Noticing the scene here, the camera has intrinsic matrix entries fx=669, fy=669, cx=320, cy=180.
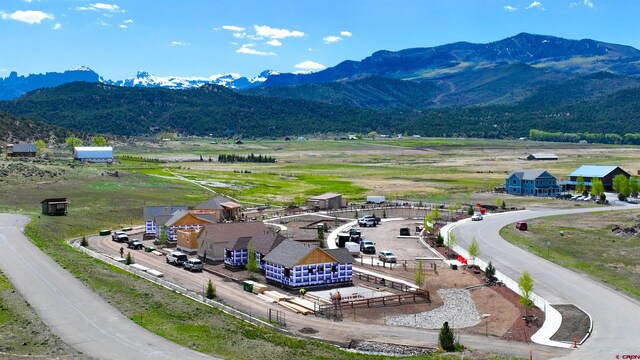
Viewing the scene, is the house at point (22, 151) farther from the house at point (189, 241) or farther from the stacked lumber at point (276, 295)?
the stacked lumber at point (276, 295)

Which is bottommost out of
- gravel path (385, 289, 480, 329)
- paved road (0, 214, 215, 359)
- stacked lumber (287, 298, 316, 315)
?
gravel path (385, 289, 480, 329)

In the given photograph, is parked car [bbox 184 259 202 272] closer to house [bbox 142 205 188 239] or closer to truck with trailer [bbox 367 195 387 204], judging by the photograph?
house [bbox 142 205 188 239]

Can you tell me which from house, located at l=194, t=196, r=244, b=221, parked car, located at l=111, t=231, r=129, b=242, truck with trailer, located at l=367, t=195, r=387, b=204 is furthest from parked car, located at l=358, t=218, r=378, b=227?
parked car, located at l=111, t=231, r=129, b=242

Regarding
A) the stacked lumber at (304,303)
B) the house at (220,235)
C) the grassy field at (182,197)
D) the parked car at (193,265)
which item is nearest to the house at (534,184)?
the grassy field at (182,197)

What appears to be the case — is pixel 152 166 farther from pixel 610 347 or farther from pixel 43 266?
pixel 610 347

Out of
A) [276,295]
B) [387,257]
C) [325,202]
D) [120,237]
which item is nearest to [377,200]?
[325,202]

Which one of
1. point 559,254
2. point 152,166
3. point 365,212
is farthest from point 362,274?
point 152,166

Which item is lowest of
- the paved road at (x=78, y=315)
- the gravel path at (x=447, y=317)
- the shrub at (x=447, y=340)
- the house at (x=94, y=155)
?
the gravel path at (x=447, y=317)
